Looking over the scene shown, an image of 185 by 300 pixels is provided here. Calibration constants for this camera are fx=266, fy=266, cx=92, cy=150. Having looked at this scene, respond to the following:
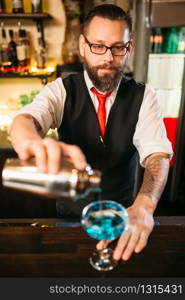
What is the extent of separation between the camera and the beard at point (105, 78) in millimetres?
1476

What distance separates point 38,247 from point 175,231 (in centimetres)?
59

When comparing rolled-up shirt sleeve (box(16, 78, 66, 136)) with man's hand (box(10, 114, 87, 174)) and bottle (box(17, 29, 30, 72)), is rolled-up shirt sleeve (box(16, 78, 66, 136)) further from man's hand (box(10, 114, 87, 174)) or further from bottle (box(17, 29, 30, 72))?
bottle (box(17, 29, 30, 72))

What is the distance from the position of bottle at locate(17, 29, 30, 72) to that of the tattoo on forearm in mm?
2054

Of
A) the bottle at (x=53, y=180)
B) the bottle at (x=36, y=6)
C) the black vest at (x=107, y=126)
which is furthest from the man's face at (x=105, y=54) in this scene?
the bottle at (x=36, y=6)

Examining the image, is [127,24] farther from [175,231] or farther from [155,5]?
[155,5]

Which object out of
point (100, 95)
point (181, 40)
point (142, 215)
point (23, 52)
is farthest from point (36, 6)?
point (142, 215)

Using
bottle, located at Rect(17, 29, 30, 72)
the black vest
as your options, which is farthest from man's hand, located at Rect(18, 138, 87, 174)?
bottle, located at Rect(17, 29, 30, 72)

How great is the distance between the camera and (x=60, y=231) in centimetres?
116

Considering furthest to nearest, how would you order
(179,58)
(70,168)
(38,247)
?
(179,58)
(38,247)
(70,168)

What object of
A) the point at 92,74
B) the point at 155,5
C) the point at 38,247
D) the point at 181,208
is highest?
the point at 155,5

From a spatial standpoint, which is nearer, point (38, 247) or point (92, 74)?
point (38, 247)

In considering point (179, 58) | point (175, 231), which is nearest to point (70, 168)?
point (175, 231)

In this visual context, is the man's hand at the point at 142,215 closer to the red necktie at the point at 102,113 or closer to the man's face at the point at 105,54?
the red necktie at the point at 102,113

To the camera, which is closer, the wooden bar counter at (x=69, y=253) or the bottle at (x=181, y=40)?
the wooden bar counter at (x=69, y=253)
